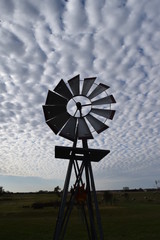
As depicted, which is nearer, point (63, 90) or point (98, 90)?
point (63, 90)

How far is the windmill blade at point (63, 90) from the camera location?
760cm

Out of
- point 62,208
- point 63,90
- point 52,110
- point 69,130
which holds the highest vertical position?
point 63,90

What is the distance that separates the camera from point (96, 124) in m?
7.73

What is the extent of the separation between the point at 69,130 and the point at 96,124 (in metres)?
0.92

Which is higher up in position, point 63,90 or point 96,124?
point 63,90

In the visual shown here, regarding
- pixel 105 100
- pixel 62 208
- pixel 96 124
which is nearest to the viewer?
pixel 62 208

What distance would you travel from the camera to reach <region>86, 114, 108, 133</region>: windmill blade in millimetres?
7583

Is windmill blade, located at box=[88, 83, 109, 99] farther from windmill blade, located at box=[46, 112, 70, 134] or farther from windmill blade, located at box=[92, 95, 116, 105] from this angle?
windmill blade, located at box=[46, 112, 70, 134]

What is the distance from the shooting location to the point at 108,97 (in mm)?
7816

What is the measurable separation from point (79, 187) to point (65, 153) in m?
1.11

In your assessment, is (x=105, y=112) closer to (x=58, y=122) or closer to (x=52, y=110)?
(x=58, y=122)

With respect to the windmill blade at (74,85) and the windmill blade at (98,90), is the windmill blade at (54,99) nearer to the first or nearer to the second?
the windmill blade at (74,85)

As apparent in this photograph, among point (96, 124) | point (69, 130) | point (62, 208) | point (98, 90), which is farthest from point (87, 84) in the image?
point (62, 208)

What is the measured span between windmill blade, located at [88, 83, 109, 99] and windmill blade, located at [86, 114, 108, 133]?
667 millimetres
